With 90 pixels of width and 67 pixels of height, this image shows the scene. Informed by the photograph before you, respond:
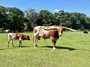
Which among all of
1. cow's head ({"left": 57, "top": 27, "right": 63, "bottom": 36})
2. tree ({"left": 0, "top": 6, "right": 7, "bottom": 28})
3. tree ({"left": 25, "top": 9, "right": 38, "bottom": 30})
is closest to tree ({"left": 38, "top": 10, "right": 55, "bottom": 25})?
tree ({"left": 25, "top": 9, "right": 38, "bottom": 30})

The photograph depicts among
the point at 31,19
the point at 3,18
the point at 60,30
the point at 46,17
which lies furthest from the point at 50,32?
the point at 46,17

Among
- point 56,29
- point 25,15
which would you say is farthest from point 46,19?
point 56,29

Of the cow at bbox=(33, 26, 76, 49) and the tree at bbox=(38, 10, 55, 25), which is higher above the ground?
the tree at bbox=(38, 10, 55, 25)

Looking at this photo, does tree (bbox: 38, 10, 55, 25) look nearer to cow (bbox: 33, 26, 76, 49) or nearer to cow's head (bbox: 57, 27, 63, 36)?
cow (bbox: 33, 26, 76, 49)

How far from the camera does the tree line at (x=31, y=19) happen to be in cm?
11512

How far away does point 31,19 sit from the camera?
470 feet

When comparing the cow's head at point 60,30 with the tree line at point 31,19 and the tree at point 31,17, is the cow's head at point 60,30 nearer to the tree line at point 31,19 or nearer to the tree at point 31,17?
the tree line at point 31,19

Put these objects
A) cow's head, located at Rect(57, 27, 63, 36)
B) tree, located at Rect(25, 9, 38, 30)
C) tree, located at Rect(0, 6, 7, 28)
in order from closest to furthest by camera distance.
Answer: cow's head, located at Rect(57, 27, 63, 36) < tree, located at Rect(0, 6, 7, 28) < tree, located at Rect(25, 9, 38, 30)

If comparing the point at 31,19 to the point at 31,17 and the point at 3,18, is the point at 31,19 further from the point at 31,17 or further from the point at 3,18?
the point at 3,18

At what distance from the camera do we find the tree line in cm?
11512

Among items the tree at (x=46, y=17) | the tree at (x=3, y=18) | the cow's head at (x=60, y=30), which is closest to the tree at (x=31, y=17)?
the tree at (x=46, y=17)

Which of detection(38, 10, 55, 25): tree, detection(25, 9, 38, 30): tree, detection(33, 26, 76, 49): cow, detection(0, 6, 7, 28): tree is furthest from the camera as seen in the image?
detection(38, 10, 55, 25): tree

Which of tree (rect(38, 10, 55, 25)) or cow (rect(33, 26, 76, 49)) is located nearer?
cow (rect(33, 26, 76, 49))

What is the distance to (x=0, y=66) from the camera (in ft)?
44.4
